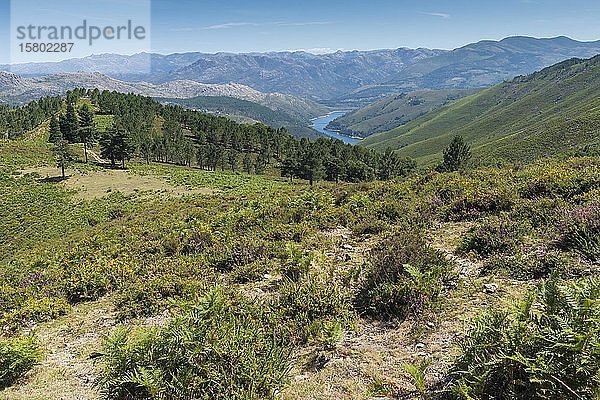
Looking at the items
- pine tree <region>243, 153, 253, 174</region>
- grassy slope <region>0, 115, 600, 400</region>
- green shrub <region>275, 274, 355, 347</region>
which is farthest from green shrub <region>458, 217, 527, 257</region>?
pine tree <region>243, 153, 253, 174</region>

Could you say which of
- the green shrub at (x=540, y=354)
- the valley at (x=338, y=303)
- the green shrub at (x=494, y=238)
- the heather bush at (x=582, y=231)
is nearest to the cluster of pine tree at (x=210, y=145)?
the valley at (x=338, y=303)

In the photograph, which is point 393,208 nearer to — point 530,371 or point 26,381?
point 530,371

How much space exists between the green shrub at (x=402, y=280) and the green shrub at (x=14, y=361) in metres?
6.07

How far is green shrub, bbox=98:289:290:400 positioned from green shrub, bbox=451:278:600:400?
2.62 meters

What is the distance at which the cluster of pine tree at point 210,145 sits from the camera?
91.6 m

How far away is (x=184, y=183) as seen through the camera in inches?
2014

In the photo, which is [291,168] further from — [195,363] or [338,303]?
[195,363]

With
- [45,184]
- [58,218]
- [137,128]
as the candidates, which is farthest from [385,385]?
[137,128]

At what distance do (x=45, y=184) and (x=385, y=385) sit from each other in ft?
180

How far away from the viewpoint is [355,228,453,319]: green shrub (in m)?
7.38

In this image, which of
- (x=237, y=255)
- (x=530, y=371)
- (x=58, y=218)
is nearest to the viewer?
(x=530, y=371)

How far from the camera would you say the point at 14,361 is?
260 inches

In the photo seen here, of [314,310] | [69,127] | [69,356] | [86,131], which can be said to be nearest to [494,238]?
[314,310]

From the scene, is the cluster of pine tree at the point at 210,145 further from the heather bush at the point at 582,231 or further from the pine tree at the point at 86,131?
the heather bush at the point at 582,231
